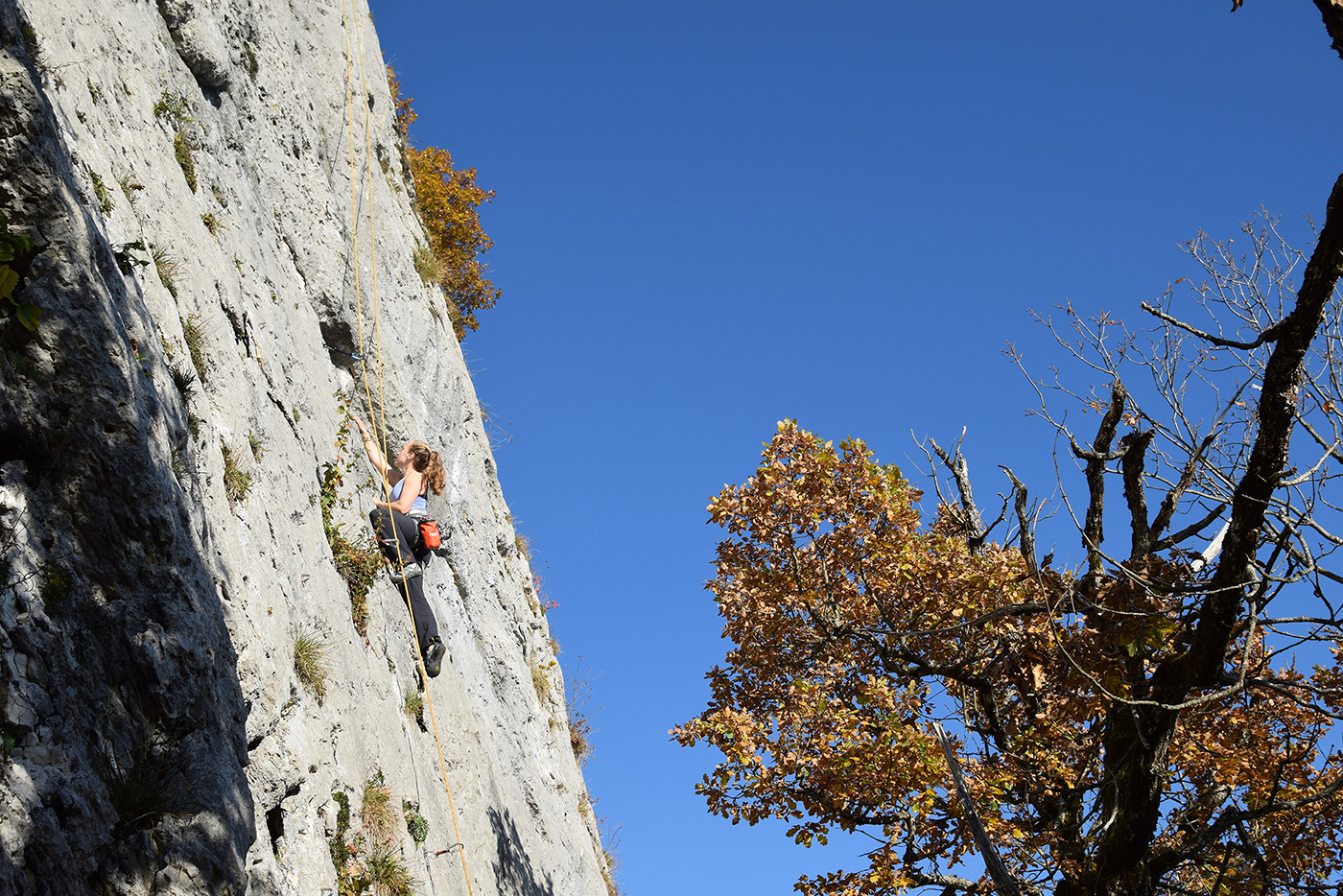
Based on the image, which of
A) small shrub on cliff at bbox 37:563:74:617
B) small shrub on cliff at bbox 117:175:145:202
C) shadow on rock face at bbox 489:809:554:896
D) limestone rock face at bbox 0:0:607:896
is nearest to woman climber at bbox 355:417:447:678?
limestone rock face at bbox 0:0:607:896

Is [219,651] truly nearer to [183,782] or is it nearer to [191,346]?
[183,782]

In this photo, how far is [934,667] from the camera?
8828mm

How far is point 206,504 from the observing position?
629 centimetres

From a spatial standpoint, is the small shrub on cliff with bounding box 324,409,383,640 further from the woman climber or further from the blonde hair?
the blonde hair

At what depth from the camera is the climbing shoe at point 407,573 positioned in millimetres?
10102

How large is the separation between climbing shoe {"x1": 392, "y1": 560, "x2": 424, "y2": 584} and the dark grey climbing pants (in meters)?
0.05

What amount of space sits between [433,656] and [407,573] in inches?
39.5

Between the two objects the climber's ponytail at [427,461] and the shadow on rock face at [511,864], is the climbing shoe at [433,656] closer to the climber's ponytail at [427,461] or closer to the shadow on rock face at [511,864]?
the climber's ponytail at [427,461]

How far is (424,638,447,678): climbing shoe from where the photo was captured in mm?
10320

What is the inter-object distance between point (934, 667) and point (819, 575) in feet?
4.61

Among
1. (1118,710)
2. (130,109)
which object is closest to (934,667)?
(1118,710)

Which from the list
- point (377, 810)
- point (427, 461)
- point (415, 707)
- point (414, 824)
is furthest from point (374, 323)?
point (377, 810)

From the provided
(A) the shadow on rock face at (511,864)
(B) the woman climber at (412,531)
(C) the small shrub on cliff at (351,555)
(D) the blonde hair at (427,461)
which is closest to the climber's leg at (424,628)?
(B) the woman climber at (412,531)

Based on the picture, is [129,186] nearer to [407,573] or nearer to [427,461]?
[427,461]
